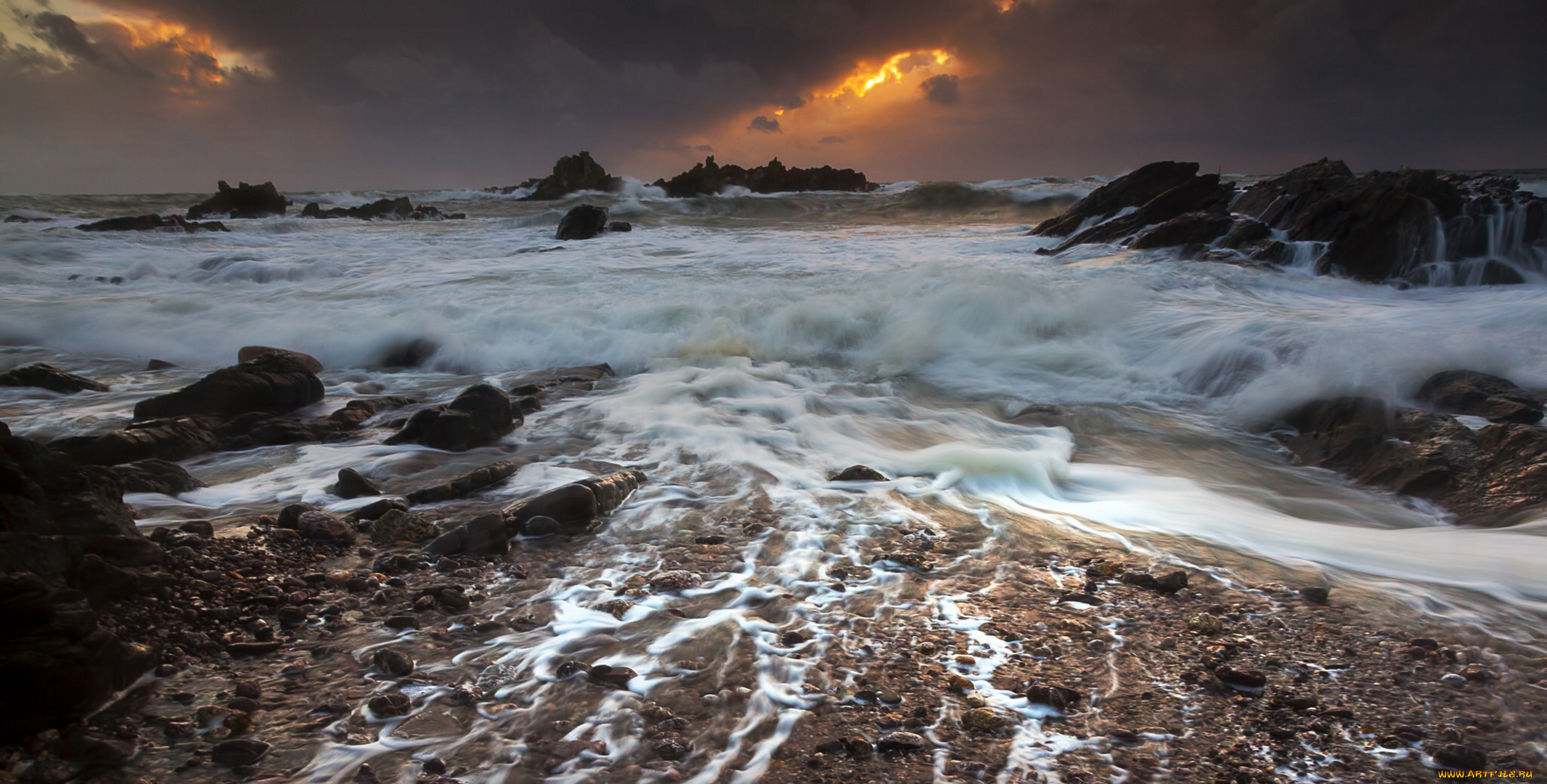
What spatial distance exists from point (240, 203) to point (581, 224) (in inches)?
775

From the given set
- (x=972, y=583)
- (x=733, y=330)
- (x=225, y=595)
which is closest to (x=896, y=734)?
(x=972, y=583)

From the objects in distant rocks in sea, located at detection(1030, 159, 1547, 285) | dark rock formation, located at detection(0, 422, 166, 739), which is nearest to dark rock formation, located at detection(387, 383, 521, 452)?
dark rock formation, located at detection(0, 422, 166, 739)

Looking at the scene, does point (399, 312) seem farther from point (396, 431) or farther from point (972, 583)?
point (972, 583)

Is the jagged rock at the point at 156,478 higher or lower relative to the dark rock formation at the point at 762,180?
lower

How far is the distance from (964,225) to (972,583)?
2512 centimetres

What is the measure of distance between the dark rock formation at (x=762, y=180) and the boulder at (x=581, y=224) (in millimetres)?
23890

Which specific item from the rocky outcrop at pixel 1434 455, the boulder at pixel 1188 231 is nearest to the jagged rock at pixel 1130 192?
the boulder at pixel 1188 231

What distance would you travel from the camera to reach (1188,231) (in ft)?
47.0

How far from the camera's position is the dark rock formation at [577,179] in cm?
4822

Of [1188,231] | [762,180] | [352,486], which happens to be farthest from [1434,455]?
[762,180]

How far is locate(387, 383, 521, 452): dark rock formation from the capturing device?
485 centimetres

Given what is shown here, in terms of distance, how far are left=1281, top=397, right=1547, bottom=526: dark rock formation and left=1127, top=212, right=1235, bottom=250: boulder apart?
992 cm

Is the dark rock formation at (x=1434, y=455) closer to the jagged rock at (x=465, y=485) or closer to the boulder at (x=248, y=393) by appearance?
the jagged rock at (x=465, y=485)

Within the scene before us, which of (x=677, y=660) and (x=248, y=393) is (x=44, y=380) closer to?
(x=248, y=393)
